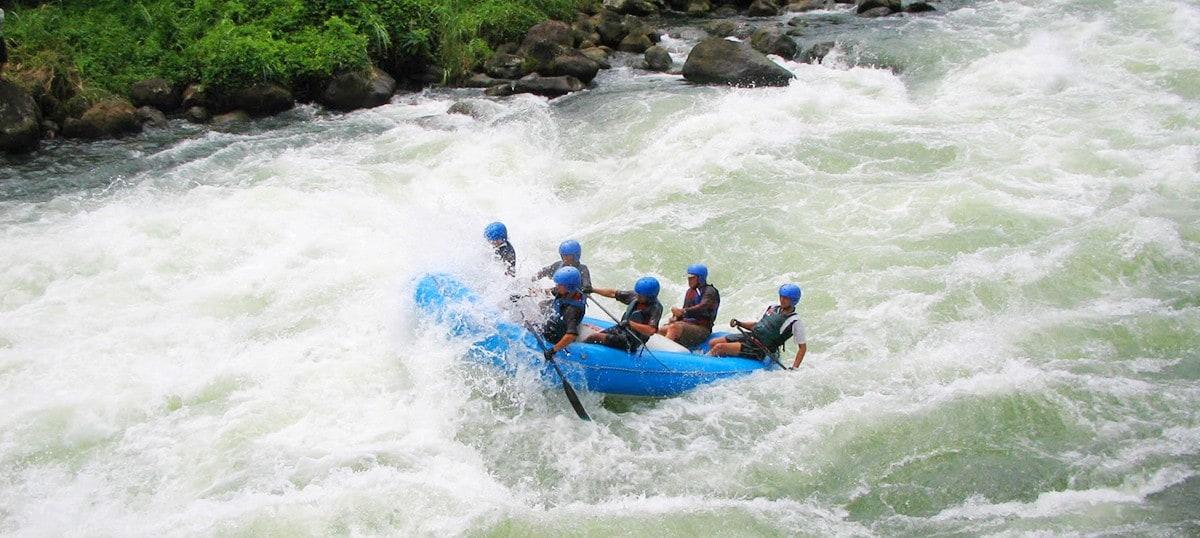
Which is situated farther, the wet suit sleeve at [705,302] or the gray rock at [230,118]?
the gray rock at [230,118]

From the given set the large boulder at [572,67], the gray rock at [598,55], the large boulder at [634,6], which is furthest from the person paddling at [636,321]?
the large boulder at [634,6]

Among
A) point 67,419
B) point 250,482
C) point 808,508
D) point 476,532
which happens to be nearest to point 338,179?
point 67,419

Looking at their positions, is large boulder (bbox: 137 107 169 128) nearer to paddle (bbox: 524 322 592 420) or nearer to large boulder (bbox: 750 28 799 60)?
paddle (bbox: 524 322 592 420)

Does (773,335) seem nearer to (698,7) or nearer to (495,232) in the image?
(495,232)

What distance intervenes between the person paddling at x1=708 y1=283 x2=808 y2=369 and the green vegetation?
9.87 m

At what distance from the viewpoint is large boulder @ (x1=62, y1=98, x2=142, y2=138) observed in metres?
12.9

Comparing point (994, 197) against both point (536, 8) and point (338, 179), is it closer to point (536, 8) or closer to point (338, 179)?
point (338, 179)

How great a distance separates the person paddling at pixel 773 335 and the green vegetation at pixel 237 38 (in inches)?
389

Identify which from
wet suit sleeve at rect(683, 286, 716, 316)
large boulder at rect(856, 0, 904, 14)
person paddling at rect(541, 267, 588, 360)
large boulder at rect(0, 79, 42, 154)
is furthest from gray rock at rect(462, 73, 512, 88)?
person paddling at rect(541, 267, 588, 360)

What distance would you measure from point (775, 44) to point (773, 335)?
10490 millimetres

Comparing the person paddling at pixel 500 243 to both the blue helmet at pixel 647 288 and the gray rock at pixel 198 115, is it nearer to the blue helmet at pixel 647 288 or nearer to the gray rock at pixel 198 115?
the blue helmet at pixel 647 288

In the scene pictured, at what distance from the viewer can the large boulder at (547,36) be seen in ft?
51.8

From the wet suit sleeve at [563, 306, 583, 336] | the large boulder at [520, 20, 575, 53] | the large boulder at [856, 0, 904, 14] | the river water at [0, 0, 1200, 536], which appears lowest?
the river water at [0, 0, 1200, 536]

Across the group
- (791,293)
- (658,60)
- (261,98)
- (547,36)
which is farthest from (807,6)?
(791,293)
